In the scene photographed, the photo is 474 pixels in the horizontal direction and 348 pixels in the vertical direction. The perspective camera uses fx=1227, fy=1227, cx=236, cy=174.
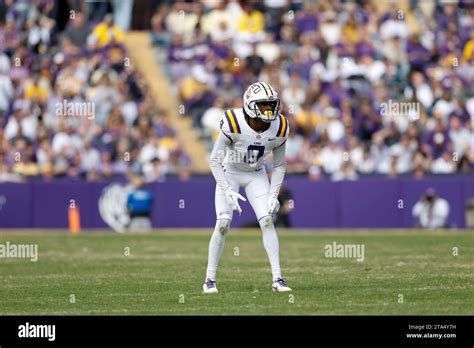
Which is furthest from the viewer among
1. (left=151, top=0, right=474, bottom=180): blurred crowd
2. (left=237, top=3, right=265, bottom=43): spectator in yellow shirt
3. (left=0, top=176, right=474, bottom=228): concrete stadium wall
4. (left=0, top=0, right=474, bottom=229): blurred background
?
(left=237, top=3, right=265, bottom=43): spectator in yellow shirt

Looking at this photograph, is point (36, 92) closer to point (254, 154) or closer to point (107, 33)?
point (107, 33)

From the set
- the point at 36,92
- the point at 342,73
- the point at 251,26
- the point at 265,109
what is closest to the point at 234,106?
the point at 342,73

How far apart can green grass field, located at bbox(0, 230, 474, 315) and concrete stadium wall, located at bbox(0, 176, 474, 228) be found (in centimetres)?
157

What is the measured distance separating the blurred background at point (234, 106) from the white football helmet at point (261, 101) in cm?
1211

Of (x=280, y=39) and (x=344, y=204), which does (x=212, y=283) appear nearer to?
(x=344, y=204)

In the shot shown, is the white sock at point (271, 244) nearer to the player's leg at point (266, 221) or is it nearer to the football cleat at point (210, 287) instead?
the player's leg at point (266, 221)

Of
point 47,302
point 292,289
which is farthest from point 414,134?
point 47,302

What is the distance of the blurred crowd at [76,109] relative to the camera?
1085 inches

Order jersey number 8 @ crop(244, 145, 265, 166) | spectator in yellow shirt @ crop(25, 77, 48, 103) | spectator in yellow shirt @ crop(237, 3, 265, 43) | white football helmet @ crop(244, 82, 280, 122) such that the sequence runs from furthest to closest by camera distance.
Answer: spectator in yellow shirt @ crop(237, 3, 265, 43) < spectator in yellow shirt @ crop(25, 77, 48, 103) < jersey number 8 @ crop(244, 145, 265, 166) < white football helmet @ crop(244, 82, 280, 122)

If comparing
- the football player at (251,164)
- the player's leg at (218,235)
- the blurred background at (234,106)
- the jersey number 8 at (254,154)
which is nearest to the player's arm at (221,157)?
the football player at (251,164)

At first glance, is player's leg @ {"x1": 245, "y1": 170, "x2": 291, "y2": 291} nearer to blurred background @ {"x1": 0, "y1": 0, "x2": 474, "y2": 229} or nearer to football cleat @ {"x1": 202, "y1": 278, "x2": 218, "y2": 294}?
football cleat @ {"x1": 202, "y1": 278, "x2": 218, "y2": 294}

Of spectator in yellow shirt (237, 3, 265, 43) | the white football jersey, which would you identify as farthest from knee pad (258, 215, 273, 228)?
spectator in yellow shirt (237, 3, 265, 43)

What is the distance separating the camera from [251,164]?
14.0 m

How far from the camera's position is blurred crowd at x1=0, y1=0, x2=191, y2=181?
27547 mm
